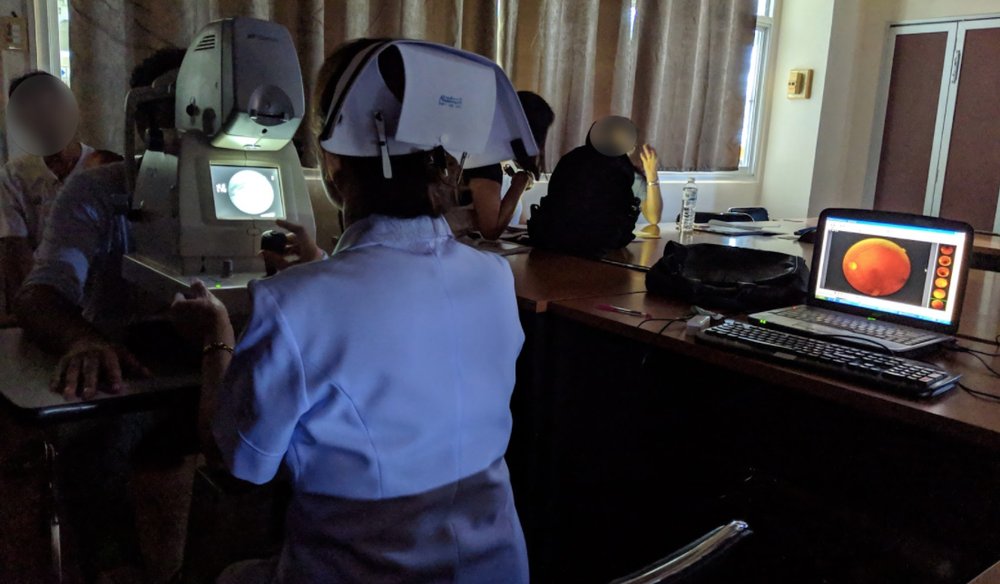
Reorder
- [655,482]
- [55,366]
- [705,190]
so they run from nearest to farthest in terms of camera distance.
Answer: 1. [55,366]
2. [655,482]
3. [705,190]

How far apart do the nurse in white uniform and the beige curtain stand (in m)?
1.42

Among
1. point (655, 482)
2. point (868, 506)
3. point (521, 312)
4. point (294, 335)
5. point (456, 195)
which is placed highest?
point (456, 195)

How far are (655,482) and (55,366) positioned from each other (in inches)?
51.4

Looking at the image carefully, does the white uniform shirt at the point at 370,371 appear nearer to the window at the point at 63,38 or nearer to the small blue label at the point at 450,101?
the small blue label at the point at 450,101

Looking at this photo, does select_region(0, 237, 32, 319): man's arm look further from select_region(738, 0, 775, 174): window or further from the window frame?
select_region(738, 0, 775, 174): window

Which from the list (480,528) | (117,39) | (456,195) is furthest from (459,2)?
(480,528)

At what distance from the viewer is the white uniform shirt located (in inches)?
32.4

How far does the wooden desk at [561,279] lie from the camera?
1743 mm

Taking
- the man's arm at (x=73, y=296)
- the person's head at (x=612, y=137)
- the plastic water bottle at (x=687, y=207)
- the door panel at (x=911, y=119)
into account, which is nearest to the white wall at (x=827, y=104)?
the door panel at (x=911, y=119)

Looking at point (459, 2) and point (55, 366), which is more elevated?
point (459, 2)

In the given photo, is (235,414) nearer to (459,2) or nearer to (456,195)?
(456,195)

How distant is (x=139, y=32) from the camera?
2.48 metres

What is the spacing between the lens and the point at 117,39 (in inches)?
96.0

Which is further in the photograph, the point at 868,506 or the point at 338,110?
the point at 868,506
